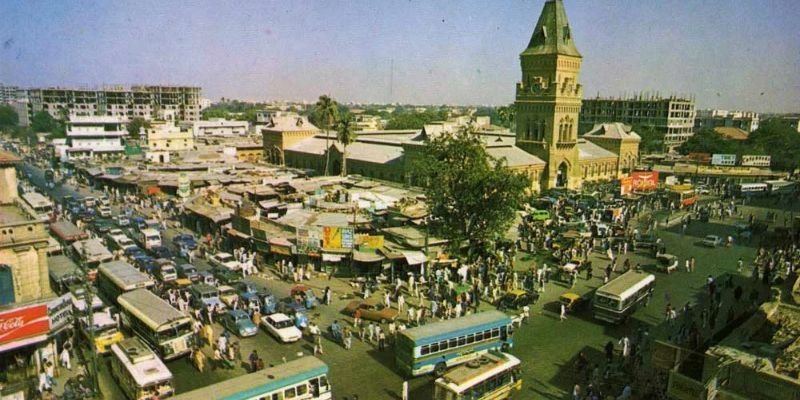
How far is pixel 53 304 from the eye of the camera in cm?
2131

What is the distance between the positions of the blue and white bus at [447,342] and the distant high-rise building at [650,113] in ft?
393

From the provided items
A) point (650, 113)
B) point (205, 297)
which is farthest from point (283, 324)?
point (650, 113)

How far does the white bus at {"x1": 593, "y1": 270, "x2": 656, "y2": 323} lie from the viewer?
83.9 feet

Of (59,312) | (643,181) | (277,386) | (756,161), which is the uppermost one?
(756,161)

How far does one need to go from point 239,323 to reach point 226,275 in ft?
25.1

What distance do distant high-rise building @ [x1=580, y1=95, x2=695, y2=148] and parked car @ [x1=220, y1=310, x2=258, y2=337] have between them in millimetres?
123287

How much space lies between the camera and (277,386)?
16.9 meters

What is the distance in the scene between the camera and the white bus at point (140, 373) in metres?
18.0

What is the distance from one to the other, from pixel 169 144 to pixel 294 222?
7488 cm

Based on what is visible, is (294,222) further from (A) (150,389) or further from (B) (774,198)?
(B) (774,198)

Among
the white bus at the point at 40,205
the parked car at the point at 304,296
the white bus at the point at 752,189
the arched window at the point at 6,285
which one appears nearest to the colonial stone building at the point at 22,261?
the arched window at the point at 6,285

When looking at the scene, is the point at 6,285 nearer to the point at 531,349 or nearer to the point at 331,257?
the point at 331,257

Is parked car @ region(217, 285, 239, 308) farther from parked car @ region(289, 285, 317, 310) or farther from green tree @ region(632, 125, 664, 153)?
green tree @ region(632, 125, 664, 153)

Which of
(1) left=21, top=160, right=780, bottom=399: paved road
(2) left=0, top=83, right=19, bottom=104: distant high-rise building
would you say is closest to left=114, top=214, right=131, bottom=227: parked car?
(1) left=21, top=160, right=780, bottom=399: paved road
